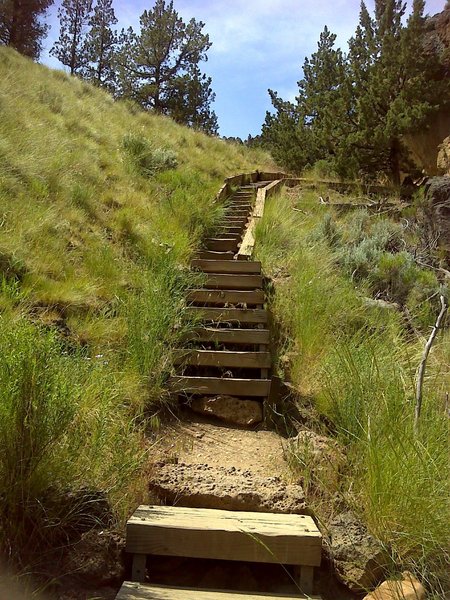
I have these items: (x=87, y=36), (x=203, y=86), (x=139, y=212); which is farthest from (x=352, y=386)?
(x=87, y=36)

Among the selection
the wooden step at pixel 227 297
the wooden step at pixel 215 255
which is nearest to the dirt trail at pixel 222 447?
the wooden step at pixel 227 297

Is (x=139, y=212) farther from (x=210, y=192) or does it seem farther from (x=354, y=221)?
(x=354, y=221)

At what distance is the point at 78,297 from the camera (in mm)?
5594

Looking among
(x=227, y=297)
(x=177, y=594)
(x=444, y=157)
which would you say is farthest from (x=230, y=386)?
(x=444, y=157)

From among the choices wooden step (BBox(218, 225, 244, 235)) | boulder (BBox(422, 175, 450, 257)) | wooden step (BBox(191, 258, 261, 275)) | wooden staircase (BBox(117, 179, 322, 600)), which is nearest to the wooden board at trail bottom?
wooden staircase (BBox(117, 179, 322, 600))

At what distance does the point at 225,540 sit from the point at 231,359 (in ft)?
9.81

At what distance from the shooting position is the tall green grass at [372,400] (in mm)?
2740

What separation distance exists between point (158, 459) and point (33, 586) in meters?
1.60

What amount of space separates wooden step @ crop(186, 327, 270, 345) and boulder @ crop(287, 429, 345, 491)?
2.15 meters

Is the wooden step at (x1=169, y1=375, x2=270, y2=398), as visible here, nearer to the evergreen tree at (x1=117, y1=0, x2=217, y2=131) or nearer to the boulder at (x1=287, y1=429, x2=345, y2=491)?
the boulder at (x1=287, y1=429, x2=345, y2=491)

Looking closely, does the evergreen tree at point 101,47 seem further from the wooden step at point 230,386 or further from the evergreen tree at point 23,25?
the wooden step at point 230,386

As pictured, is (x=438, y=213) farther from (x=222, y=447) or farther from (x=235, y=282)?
(x=222, y=447)

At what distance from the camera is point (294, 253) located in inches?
337

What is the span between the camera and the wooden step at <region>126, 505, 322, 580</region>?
285 cm
